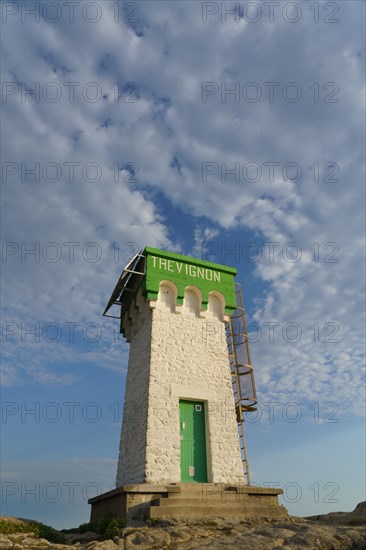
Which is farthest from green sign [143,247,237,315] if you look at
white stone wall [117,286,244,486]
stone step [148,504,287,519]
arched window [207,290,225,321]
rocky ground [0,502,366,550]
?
rocky ground [0,502,366,550]

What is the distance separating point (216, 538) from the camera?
29.5ft

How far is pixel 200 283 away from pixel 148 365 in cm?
388

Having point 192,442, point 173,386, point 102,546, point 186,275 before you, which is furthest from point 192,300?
point 102,546

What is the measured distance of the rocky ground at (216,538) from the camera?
26.8 ft

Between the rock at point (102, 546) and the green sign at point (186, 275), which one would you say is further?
the green sign at point (186, 275)

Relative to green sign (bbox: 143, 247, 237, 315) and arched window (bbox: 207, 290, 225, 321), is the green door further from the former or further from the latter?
green sign (bbox: 143, 247, 237, 315)

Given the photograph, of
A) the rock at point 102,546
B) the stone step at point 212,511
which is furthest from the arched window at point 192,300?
the rock at point 102,546

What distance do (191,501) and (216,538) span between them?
2.46 meters

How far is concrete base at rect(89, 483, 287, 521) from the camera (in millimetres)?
11039

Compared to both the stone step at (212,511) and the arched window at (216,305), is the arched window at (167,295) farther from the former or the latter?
the stone step at (212,511)

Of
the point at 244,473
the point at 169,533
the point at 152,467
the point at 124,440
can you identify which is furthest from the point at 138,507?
the point at 244,473

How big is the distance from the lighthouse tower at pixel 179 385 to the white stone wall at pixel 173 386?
0.03 meters

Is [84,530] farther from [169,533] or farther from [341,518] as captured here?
[341,518]

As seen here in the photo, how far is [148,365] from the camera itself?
14352 millimetres
